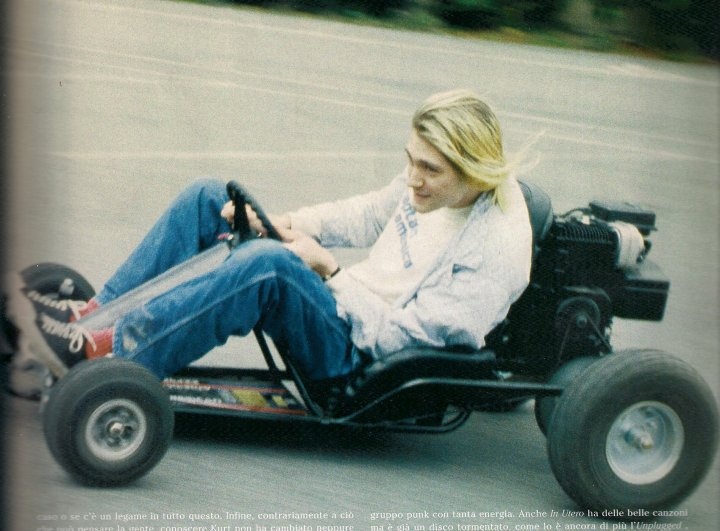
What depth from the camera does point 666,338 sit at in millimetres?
5250

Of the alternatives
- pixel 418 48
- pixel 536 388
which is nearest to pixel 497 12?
pixel 418 48

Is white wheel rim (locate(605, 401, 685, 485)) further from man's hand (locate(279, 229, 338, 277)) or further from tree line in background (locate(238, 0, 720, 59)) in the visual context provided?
tree line in background (locate(238, 0, 720, 59))

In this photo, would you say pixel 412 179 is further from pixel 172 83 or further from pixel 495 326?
pixel 172 83

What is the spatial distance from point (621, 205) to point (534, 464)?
3.13 ft

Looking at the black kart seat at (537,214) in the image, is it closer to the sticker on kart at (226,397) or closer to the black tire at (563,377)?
the black tire at (563,377)

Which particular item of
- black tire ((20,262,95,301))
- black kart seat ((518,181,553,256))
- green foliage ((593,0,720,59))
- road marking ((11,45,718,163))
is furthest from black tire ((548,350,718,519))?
road marking ((11,45,718,163))

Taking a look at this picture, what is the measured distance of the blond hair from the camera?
331cm

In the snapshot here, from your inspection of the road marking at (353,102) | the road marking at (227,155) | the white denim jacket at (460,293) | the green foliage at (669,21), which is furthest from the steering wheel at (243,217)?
the road marking at (353,102)

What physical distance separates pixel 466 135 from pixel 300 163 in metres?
3.94

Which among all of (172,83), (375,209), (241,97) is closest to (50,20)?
(172,83)

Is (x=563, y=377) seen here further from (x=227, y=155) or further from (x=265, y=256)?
(x=227, y=155)

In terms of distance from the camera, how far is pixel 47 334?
327cm

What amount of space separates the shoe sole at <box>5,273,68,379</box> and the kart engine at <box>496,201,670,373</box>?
136 cm

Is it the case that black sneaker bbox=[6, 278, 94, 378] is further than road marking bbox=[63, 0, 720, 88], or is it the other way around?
road marking bbox=[63, 0, 720, 88]
